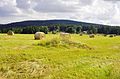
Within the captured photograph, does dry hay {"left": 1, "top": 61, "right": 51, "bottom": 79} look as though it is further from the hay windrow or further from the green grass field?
the hay windrow

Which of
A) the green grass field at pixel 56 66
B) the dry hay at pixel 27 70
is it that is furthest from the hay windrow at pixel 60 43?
the dry hay at pixel 27 70

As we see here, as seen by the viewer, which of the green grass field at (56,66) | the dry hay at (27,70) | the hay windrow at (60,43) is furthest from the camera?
the hay windrow at (60,43)

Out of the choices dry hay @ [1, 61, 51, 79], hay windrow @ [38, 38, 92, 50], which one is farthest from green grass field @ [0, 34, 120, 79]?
hay windrow @ [38, 38, 92, 50]

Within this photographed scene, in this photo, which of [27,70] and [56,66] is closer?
[27,70]

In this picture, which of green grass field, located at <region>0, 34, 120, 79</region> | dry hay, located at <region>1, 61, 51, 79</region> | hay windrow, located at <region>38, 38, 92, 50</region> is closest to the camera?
dry hay, located at <region>1, 61, 51, 79</region>

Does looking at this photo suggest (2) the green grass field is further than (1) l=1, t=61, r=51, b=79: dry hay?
Yes

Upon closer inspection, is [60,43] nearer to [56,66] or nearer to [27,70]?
[56,66]

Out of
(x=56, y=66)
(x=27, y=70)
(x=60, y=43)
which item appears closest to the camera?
(x=27, y=70)

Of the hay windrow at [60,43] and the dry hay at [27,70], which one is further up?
the dry hay at [27,70]

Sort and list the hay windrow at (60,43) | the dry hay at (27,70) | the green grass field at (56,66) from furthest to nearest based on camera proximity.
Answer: the hay windrow at (60,43) → the green grass field at (56,66) → the dry hay at (27,70)

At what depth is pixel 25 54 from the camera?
96.3 ft

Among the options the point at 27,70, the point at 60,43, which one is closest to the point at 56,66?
the point at 27,70

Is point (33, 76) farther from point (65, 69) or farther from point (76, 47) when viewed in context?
point (76, 47)

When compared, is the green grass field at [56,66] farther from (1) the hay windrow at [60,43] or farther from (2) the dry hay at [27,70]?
(1) the hay windrow at [60,43]
